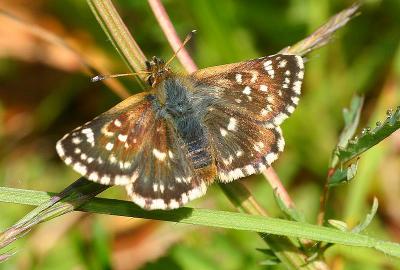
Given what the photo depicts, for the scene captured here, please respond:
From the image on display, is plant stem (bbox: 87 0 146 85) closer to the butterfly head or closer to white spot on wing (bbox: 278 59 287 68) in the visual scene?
the butterfly head

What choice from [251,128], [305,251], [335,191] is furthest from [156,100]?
[335,191]

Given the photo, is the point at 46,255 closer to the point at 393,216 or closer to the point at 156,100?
the point at 156,100

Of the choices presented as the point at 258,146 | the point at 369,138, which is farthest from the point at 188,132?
the point at 369,138

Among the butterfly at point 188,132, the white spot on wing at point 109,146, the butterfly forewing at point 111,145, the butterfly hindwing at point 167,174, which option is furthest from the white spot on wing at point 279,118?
the white spot on wing at point 109,146

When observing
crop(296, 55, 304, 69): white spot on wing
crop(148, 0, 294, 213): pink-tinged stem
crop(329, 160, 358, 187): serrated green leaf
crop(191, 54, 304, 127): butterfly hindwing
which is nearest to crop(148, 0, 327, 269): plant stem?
crop(148, 0, 294, 213): pink-tinged stem

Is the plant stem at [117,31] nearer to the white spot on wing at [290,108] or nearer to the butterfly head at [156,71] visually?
the butterfly head at [156,71]

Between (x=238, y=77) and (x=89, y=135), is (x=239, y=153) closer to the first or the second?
(x=238, y=77)
